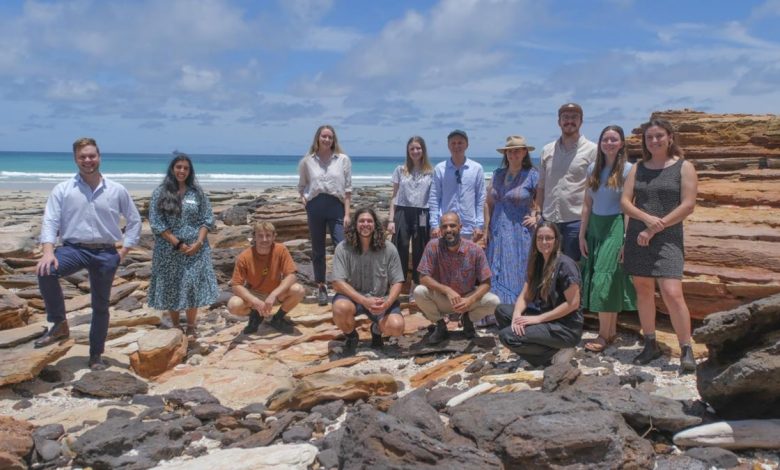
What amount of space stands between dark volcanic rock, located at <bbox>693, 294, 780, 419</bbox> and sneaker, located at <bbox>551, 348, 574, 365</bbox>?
1156 millimetres

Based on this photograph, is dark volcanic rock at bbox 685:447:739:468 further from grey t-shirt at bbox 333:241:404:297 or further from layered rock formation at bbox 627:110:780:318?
grey t-shirt at bbox 333:241:404:297

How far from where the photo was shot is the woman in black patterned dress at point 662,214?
550 centimetres

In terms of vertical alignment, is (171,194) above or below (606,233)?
above

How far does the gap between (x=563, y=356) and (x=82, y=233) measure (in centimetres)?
437

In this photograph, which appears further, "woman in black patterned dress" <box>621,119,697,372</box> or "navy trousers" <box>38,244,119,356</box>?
"navy trousers" <box>38,244,119,356</box>

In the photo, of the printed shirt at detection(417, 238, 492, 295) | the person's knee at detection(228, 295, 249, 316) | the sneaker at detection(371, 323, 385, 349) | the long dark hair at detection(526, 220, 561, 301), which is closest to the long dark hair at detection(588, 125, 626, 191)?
the long dark hair at detection(526, 220, 561, 301)

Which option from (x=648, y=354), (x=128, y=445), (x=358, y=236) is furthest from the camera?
(x=358, y=236)

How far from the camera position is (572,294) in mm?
5836

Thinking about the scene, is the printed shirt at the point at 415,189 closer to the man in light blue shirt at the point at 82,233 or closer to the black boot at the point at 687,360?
the man in light blue shirt at the point at 82,233

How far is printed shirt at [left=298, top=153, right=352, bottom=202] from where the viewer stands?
8078 mm

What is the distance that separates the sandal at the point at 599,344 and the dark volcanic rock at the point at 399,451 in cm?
275

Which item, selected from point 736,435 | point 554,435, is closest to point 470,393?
point 554,435

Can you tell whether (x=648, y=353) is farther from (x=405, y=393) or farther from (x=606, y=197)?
(x=405, y=393)

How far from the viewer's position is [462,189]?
761cm
